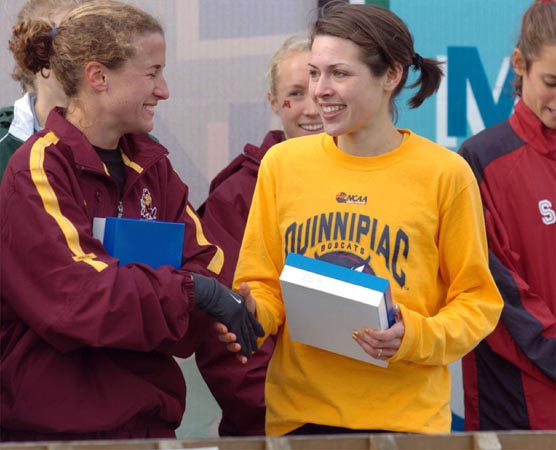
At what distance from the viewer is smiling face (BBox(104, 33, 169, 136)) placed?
3.06 meters

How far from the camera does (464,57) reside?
170 inches

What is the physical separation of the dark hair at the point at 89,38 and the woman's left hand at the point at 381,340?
985mm

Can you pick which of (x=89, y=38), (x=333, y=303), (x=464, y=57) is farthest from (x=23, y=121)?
(x=464, y=57)

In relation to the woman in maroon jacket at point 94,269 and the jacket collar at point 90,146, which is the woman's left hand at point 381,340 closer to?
the woman in maroon jacket at point 94,269

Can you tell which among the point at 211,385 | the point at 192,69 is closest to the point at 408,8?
the point at 192,69

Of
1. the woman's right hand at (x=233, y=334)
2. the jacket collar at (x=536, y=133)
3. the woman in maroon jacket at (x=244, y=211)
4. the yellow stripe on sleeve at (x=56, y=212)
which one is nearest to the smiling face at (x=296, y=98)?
the woman in maroon jacket at (x=244, y=211)

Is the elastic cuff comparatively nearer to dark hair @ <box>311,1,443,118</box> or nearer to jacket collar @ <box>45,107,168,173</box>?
jacket collar @ <box>45,107,168,173</box>

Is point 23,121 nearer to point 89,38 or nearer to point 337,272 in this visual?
point 89,38

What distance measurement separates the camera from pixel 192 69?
4219 mm

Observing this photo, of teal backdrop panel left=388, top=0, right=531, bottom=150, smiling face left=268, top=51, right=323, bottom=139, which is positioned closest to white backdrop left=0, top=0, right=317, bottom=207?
smiling face left=268, top=51, right=323, bottom=139

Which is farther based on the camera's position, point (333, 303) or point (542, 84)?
point (542, 84)

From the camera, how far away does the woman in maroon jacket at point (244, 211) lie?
363 centimetres

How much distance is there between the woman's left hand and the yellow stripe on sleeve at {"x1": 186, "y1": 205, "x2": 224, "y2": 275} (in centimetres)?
57

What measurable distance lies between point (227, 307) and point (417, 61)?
87cm
